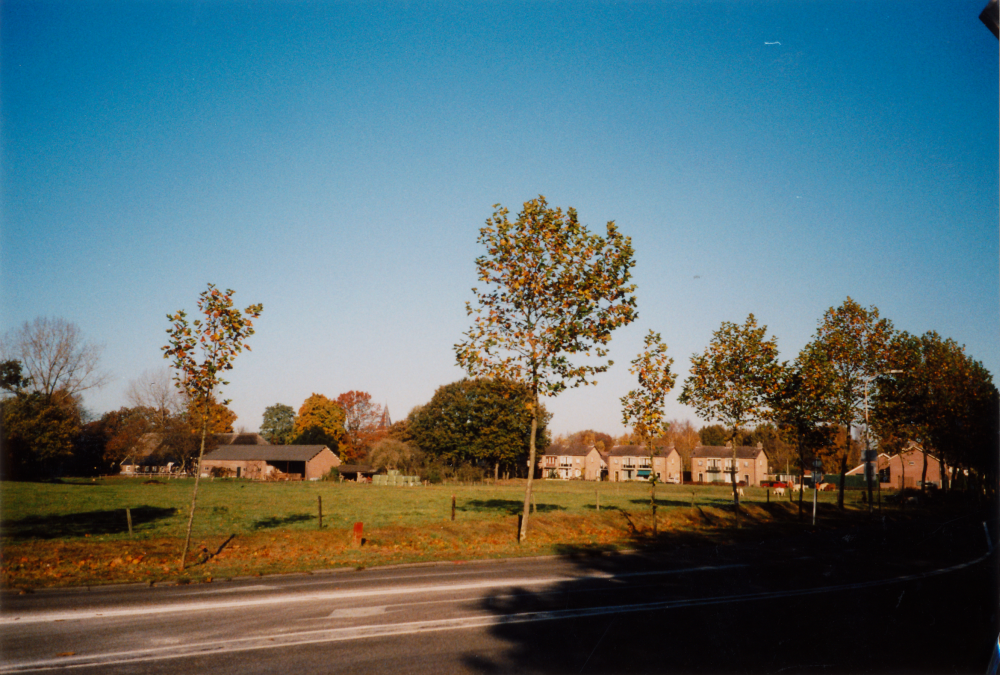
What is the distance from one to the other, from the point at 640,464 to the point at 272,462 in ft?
251

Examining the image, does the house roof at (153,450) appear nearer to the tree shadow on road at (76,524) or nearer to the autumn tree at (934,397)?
the tree shadow on road at (76,524)

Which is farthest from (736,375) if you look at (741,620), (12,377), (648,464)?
(648,464)

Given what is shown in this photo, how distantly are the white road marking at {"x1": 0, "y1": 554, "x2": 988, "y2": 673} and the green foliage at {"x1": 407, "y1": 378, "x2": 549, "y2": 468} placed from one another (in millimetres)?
70045

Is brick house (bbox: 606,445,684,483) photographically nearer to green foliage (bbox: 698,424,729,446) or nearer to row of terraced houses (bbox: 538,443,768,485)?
row of terraced houses (bbox: 538,443,768,485)

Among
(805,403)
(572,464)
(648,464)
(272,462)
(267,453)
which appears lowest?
(572,464)

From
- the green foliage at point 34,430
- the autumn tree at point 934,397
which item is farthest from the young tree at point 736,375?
the green foliage at point 34,430

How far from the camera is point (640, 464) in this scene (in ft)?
426

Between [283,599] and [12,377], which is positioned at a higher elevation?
[12,377]

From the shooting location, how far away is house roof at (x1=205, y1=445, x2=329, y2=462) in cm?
9681

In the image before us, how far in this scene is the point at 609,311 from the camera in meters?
21.7

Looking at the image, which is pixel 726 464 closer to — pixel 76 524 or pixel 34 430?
pixel 34 430

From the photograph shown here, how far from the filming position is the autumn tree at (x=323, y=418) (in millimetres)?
122312

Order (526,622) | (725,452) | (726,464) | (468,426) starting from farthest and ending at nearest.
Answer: (725,452), (726,464), (468,426), (526,622)

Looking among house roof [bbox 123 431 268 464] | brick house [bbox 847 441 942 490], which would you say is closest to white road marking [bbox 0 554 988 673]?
house roof [bbox 123 431 268 464]
